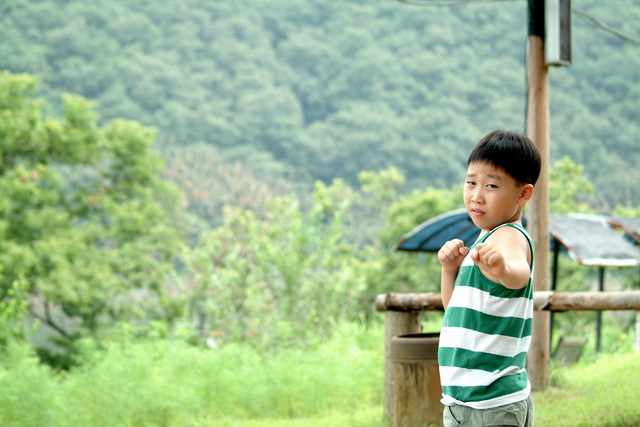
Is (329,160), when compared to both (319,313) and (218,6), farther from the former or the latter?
(319,313)

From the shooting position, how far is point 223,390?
19.3ft

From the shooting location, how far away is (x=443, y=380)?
6.74 ft

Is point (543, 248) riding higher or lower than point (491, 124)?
lower

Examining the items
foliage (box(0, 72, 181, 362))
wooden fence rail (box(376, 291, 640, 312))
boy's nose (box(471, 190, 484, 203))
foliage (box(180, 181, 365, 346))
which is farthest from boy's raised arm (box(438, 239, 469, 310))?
foliage (box(0, 72, 181, 362))

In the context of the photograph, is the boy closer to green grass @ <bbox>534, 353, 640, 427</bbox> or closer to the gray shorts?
the gray shorts

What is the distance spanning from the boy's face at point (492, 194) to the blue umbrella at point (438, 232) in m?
5.47

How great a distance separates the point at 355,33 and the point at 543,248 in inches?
1453

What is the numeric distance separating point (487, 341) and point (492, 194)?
0.37 meters

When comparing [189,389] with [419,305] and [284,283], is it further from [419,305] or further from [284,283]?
[284,283]

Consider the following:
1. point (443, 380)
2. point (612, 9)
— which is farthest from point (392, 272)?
point (612, 9)

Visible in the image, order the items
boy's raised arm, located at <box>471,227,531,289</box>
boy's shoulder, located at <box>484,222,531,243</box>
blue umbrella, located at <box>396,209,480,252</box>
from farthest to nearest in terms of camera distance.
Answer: blue umbrella, located at <box>396,209,480,252</box> → boy's shoulder, located at <box>484,222,531,243</box> → boy's raised arm, located at <box>471,227,531,289</box>

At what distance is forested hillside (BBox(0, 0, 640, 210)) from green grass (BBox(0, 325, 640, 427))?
25.3 meters

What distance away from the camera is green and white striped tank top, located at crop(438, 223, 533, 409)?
195cm

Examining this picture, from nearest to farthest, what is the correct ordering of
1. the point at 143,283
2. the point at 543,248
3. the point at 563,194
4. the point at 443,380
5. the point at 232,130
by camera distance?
the point at 443,380
the point at 543,248
the point at 143,283
the point at 563,194
the point at 232,130
